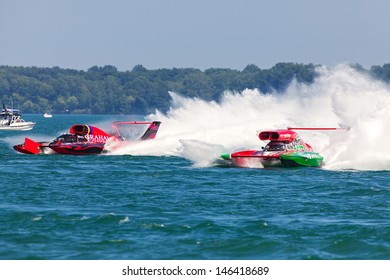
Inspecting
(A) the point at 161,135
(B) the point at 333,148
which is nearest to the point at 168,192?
(B) the point at 333,148

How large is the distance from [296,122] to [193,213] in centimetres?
2713

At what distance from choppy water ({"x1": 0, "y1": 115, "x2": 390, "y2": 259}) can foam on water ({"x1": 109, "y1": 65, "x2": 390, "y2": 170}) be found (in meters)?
2.37

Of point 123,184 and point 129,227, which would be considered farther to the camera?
point 123,184

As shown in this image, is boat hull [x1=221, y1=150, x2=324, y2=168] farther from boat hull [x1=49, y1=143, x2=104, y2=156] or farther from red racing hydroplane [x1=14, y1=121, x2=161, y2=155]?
red racing hydroplane [x1=14, y1=121, x2=161, y2=155]

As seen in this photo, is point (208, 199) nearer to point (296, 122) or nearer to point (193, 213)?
point (193, 213)

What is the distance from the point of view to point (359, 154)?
123 ft

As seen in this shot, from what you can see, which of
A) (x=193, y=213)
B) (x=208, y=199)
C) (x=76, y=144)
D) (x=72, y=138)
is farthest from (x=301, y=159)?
(x=193, y=213)

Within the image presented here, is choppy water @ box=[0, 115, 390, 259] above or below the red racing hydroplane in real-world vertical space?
below

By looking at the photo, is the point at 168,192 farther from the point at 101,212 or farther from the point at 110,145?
the point at 110,145

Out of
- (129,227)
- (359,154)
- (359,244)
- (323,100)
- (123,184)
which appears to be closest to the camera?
(359,244)

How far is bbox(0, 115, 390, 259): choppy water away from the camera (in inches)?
770

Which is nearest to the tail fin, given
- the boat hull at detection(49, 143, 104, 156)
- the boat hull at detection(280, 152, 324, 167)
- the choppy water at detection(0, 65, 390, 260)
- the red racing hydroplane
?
the choppy water at detection(0, 65, 390, 260)

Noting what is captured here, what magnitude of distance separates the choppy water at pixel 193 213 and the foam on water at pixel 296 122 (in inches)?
93.1

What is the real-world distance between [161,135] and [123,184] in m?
18.5
